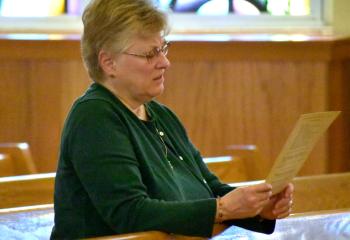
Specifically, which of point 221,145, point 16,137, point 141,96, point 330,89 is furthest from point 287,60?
point 141,96

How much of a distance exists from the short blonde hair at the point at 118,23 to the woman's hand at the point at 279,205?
59cm

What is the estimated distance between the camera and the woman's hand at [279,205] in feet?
7.81

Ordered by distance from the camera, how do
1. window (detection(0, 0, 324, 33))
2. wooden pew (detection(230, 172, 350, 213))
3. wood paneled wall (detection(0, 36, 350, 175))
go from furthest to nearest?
window (detection(0, 0, 324, 33)), wood paneled wall (detection(0, 36, 350, 175)), wooden pew (detection(230, 172, 350, 213))

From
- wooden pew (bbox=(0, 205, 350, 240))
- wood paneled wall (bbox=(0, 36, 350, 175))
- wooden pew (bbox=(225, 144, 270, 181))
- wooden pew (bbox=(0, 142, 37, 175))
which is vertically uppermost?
wooden pew (bbox=(0, 205, 350, 240))

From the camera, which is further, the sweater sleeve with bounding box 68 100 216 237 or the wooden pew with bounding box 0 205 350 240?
the wooden pew with bounding box 0 205 350 240

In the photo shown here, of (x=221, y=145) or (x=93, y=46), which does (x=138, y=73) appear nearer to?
(x=93, y=46)

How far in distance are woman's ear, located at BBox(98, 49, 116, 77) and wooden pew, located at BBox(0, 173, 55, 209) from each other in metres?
0.73

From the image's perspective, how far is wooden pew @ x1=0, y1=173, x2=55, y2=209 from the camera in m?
2.85

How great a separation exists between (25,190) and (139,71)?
83 centimetres

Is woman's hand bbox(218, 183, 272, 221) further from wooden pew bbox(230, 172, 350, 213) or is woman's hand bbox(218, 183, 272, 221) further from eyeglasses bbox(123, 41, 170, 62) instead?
wooden pew bbox(230, 172, 350, 213)

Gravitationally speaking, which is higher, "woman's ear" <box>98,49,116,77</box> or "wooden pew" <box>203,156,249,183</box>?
"woman's ear" <box>98,49,116,77</box>

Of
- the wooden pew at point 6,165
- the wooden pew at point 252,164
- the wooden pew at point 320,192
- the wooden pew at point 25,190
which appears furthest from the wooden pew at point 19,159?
the wooden pew at point 320,192

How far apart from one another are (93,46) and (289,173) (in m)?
0.66

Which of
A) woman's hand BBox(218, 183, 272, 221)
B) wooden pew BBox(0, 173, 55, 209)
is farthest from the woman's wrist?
wooden pew BBox(0, 173, 55, 209)
